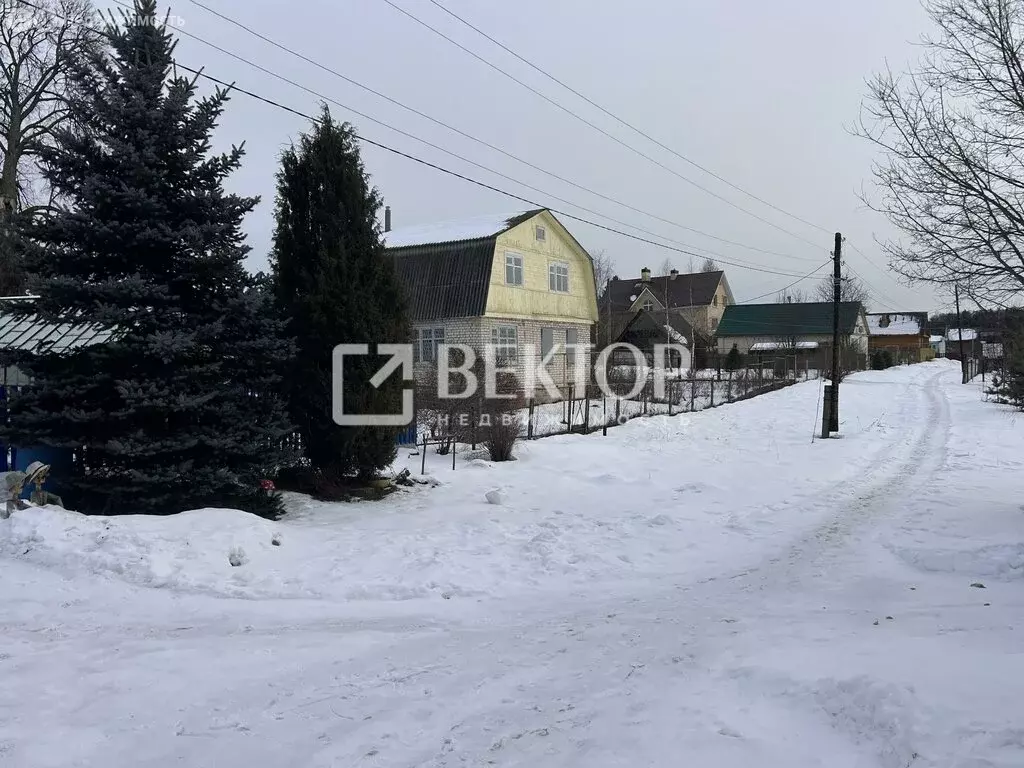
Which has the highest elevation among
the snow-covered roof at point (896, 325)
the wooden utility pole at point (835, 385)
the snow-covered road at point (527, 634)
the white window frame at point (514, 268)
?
the snow-covered roof at point (896, 325)

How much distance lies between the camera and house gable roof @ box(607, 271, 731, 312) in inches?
2499

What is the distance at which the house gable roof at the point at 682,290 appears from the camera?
6347cm

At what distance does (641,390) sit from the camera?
75.2 ft

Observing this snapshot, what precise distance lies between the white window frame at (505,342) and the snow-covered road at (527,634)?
14.5 m

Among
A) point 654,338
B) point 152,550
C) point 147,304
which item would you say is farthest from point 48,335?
point 654,338

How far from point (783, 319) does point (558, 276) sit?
1492 inches

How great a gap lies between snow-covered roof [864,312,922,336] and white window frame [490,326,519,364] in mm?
69790

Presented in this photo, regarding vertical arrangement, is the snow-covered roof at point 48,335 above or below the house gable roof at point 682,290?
below

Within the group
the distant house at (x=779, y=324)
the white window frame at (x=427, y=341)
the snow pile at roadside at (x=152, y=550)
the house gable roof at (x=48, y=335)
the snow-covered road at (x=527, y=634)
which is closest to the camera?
the snow-covered road at (x=527, y=634)

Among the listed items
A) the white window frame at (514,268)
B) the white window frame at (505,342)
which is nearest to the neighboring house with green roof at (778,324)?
the white window frame at (514,268)

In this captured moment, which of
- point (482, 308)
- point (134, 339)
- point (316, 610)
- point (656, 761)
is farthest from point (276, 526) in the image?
point (482, 308)

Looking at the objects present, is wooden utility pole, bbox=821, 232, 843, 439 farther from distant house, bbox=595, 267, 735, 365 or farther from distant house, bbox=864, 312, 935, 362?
distant house, bbox=864, 312, 935, 362

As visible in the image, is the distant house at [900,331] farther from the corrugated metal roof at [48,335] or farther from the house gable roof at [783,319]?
the corrugated metal roof at [48,335]

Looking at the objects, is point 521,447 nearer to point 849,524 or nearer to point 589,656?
point 849,524
